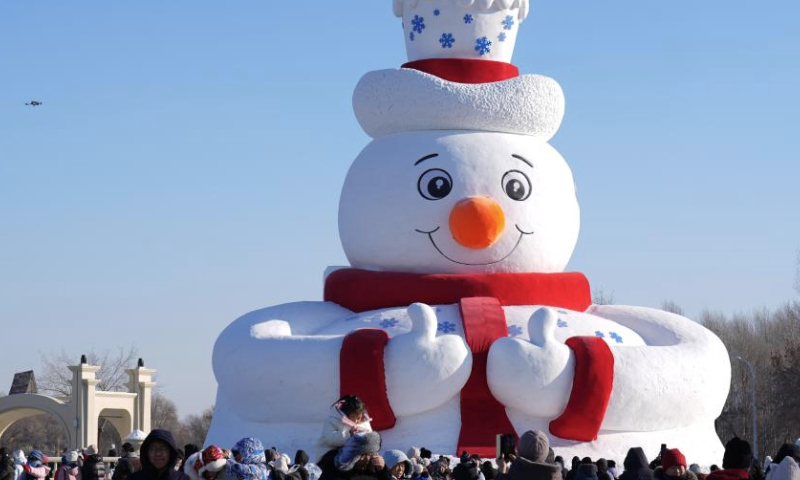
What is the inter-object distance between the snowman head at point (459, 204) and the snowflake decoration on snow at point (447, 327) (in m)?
1.08

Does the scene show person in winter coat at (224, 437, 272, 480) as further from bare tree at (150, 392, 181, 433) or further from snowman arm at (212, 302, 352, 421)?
bare tree at (150, 392, 181, 433)

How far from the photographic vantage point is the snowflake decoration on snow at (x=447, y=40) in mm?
21234

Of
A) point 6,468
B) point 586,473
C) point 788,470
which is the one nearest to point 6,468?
point 6,468

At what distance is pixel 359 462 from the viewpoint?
753 cm

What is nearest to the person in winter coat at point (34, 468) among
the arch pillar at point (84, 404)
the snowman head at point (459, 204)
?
the snowman head at point (459, 204)

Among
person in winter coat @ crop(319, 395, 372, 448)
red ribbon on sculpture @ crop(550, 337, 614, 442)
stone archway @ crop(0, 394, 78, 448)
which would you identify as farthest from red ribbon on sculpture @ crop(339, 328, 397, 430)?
stone archway @ crop(0, 394, 78, 448)

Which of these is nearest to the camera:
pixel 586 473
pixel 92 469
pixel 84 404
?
pixel 586 473

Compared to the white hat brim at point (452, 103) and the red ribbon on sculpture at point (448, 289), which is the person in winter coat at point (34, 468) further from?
the white hat brim at point (452, 103)

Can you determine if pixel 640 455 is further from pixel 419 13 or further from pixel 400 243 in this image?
pixel 419 13

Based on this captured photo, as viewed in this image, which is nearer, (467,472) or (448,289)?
(467,472)

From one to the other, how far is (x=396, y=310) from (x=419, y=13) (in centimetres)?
438

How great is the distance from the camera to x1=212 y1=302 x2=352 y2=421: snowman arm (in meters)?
19.2

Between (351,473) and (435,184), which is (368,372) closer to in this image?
(435,184)

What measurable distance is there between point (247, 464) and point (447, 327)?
1063cm
